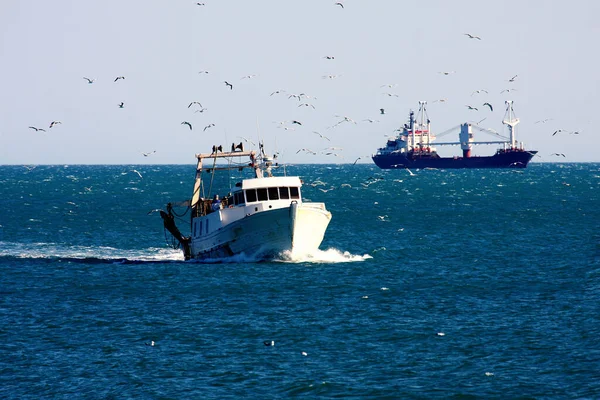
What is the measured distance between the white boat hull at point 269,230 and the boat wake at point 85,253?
6191 millimetres

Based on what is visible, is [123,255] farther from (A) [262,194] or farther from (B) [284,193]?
(B) [284,193]

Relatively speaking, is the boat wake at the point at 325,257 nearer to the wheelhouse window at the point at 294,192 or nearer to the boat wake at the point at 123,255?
the boat wake at the point at 123,255

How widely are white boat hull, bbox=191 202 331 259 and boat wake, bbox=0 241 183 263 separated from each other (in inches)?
244

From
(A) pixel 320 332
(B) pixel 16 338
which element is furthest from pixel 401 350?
(B) pixel 16 338

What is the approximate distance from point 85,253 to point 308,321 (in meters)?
30.8

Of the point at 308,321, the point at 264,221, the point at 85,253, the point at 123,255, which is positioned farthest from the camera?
the point at 85,253

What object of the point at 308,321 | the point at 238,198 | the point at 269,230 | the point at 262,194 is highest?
the point at 262,194

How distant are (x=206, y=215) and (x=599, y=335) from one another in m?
28.5

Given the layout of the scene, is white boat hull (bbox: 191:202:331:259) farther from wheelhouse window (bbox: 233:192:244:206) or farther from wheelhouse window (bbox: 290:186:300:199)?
wheelhouse window (bbox: 290:186:300:199)

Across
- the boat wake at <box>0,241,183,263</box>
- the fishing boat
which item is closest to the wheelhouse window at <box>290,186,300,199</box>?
the fishing boat

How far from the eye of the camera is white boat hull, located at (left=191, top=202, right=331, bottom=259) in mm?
52559

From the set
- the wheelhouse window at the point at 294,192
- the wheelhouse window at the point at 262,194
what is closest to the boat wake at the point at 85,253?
the wheelhouse window at the point at 262,194

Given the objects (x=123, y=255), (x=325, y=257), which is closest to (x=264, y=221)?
(x=325, y=257)

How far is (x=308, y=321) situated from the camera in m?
37.9
